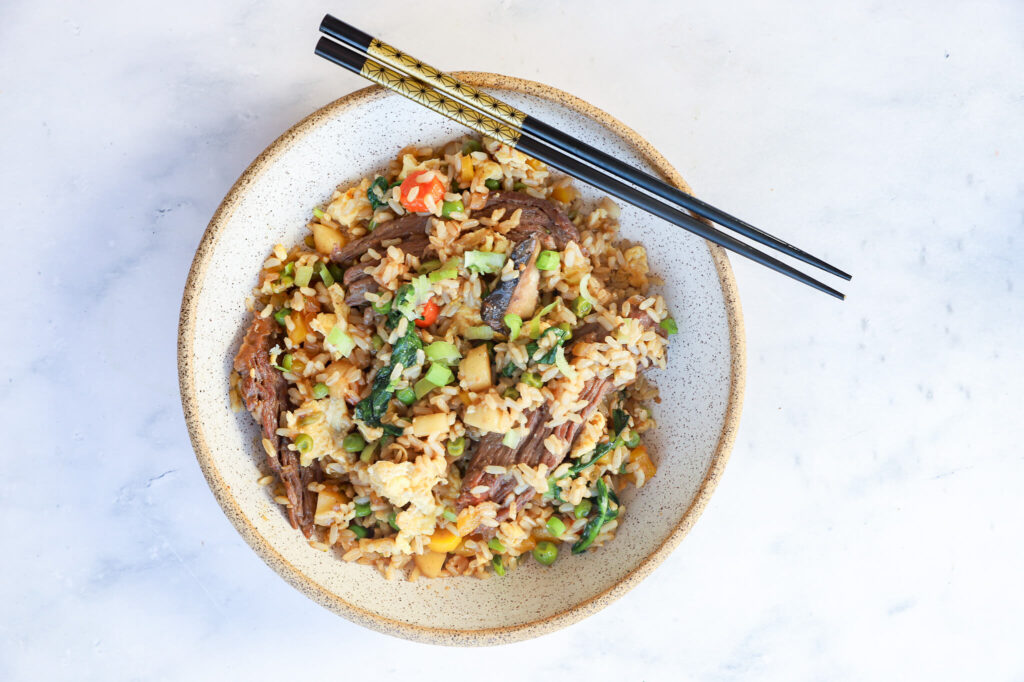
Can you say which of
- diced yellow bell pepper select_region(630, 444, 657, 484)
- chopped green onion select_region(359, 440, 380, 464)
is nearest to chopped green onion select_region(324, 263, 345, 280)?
chopped green onion select_region(359, 440, 380, 464)

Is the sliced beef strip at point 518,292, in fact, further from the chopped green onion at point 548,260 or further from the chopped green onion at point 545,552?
the chopped green onion at point 545,552

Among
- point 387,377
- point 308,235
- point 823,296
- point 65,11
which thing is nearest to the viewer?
point 387,377

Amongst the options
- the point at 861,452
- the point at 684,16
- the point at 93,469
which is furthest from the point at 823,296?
the point at 93,469

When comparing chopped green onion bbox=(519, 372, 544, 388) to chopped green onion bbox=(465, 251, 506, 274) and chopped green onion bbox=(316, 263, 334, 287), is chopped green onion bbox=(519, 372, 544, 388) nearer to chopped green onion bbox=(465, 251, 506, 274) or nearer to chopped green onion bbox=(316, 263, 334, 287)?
chopped green onion bbox=(465, 251, 506, 274)

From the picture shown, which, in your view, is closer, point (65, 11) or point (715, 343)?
point (715, 343)

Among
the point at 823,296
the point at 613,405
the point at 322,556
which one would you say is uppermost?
the point at 823,296

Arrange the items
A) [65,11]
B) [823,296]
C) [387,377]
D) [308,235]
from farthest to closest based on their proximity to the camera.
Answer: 1. [823,296]
2. [65,11]
3. [308,235]
4. [387,377]

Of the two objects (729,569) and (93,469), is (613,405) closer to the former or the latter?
(729,569)
